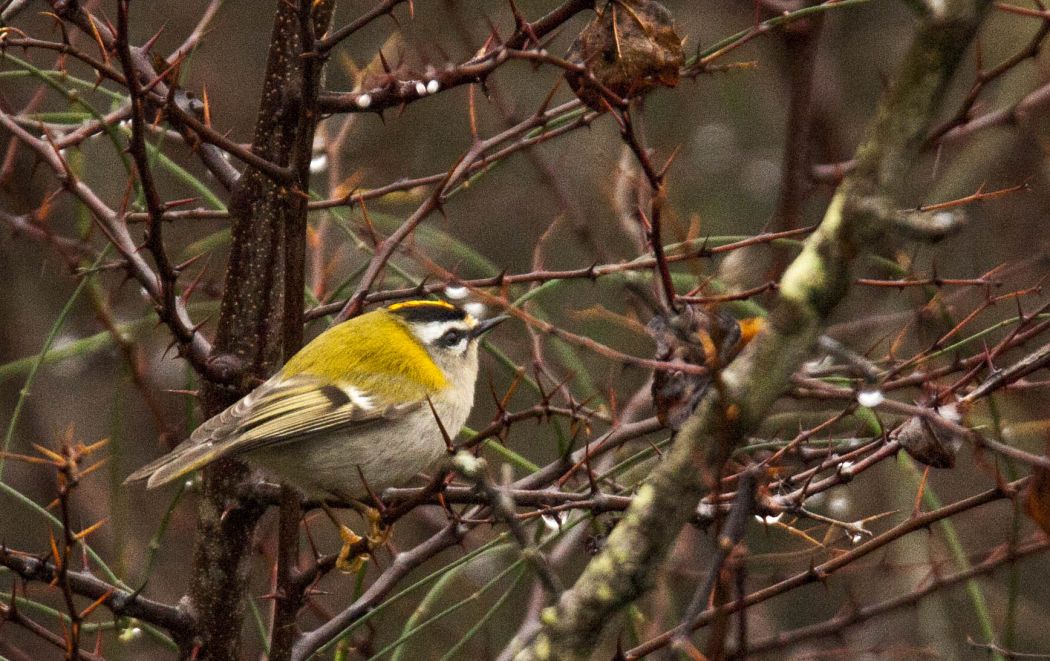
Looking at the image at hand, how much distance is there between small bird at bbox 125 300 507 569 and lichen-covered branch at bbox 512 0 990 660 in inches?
44.0

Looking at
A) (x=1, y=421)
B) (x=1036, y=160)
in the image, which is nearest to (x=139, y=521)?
(x=1, y=421)

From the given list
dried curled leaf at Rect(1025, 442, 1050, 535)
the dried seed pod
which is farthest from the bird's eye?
dried curled leaf at Rect(1025, 442, 1050, 535)

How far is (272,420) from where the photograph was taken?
2926 millimetres

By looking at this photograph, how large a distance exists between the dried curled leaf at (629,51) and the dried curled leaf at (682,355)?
541 mm

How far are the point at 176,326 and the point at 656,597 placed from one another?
2400 mm

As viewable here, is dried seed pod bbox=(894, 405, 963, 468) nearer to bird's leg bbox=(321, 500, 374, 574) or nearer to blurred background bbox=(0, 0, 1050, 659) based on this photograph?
bird's leg bbox=(321, 500, 374, 574)

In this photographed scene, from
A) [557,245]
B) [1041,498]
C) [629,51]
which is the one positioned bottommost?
[557,245]

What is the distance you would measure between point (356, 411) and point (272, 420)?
0.33m

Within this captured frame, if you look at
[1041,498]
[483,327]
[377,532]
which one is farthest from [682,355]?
[483,327]

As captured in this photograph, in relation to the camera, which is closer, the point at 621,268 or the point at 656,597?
the point at 621,268

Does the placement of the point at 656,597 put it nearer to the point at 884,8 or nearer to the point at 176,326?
the point at 176,326

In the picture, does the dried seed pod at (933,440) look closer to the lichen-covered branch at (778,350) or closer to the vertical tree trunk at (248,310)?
the lichen-covered branch at (778,350)

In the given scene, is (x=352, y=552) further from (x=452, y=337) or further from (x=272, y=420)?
(x=452, y=337)

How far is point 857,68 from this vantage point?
6.98 m
